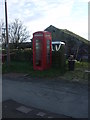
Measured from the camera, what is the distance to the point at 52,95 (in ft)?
24.6

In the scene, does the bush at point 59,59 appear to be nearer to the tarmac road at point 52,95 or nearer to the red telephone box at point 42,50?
the red telephone box at point 42,50

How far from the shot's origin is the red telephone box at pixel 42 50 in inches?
497

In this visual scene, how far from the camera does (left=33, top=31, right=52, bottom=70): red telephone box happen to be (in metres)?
12.6

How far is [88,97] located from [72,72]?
4916 mm

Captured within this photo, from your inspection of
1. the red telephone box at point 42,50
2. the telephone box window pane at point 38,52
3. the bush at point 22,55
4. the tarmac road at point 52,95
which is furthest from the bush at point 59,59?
the bush at point 22,55

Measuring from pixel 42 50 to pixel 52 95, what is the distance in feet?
18.3

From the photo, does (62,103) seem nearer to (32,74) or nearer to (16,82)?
(16,82)

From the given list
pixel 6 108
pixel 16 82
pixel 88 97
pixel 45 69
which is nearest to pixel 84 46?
pixel 45 69

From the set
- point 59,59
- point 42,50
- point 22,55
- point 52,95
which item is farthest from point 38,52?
point 52,95

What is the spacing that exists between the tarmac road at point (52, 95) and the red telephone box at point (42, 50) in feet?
8.67

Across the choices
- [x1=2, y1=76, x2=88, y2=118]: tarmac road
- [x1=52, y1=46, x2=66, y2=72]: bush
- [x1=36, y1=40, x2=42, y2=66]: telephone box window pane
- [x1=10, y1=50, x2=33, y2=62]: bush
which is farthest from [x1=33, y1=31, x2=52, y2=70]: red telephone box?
[x1=10, y1=50, x2=33, y2=62]: bush

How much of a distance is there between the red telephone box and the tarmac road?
2.64 meters

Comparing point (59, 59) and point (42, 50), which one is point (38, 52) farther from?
point (59, 59)

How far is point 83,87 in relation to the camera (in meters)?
8.62
